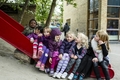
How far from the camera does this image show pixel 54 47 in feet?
20.6

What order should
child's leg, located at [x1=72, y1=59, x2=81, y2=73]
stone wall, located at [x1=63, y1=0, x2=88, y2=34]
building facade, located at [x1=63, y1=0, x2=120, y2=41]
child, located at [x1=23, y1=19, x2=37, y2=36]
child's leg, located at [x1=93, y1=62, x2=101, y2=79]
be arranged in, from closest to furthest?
1. child's leg, located at [x1=93, y1=62, x2=101, y2=79]
2. child's leg, located at [x1=72, y1=59, x2=81, y2=73]
3. child, located at [x1=23, y1=19, x2=37, y2=36]
4. building facade, located at [x1=63, y1=0, x2=120, y2=41]
5. stone wall, located at [x1=63, y1=0, x2=88, y2=34]

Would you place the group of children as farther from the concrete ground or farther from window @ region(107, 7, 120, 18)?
window @ region(107, 7, 120, 18)

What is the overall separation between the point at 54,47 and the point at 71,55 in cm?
53

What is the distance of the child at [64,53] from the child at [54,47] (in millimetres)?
116

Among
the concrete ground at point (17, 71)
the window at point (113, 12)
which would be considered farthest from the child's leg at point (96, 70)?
the window at point (113, 12)

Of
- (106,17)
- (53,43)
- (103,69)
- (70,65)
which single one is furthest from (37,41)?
(106,17)

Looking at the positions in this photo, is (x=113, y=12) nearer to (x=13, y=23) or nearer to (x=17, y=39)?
(x=13, y=23)

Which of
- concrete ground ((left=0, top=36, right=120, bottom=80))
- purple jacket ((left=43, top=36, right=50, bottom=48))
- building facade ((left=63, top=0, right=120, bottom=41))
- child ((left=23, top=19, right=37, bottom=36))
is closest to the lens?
concrete ground ((left=0, top=36, right=120, bottom=80))

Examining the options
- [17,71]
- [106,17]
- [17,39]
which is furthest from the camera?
[106,17]

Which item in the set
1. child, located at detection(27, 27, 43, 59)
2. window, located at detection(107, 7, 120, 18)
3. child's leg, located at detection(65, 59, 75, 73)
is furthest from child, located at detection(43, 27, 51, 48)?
window, located at detection(107, 7, 120, 18)

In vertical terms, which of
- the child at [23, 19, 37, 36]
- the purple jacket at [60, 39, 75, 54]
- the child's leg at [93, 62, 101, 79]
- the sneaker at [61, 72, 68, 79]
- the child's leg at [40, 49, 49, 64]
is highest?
the child at [23, 19, 37, 36]

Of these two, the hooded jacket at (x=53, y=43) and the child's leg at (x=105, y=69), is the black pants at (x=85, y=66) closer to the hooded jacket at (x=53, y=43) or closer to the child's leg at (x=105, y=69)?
the child's leg at (x=105, y=69)

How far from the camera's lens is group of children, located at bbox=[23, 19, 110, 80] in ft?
19.9

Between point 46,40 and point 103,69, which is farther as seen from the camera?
point 46,40
